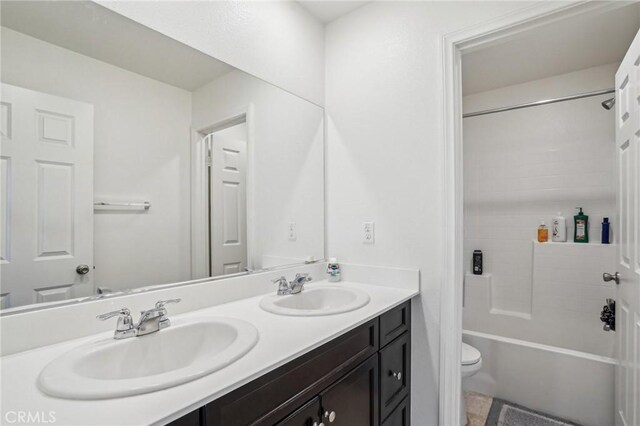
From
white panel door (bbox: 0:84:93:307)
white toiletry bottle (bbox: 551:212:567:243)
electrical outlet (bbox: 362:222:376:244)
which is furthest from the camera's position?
white toiletry bottle (bbox: 551:212:567:243)

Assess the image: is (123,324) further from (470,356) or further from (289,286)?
(470,356)

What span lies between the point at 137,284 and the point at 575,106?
302 cm

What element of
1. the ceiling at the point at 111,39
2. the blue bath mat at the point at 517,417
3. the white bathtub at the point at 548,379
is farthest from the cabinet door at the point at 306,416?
the white bathtub at the point at 548,379

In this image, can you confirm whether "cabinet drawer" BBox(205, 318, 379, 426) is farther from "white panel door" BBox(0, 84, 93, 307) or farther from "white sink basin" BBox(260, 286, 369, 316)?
"white panel door" BBox(0, 84, 93, 307)

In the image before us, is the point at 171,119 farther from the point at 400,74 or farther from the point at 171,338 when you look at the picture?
the point at 400,74

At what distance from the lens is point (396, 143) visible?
163 centimetres

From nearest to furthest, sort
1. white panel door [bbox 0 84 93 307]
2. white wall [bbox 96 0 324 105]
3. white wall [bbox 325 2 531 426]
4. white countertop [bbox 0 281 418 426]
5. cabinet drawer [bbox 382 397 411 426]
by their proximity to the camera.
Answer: white countertop [bbox 0 281 418 426] < white panel door [bbox 0 84 93 307] < white wall [bbox 96 0 324 105] < cabinet drawer [bbox 382 397 411 426] < white wall [bbox 325 2 531 426]

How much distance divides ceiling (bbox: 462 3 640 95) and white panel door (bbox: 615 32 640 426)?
1.53ft

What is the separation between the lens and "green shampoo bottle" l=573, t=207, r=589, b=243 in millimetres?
2318

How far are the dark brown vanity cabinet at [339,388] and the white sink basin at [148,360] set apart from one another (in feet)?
0.30

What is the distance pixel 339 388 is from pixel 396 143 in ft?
3.75

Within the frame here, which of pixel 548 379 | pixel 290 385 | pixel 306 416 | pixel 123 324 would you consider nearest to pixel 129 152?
pixel 123 324

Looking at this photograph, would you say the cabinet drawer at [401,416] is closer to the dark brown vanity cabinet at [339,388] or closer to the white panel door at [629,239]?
the dark brown vanity cabinet at [339,388]

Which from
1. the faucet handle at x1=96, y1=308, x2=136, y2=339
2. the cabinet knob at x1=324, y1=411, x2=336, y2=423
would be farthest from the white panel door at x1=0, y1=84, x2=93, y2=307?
the cabinet knob at x1=324, y1=411, x2=336, y2=423
